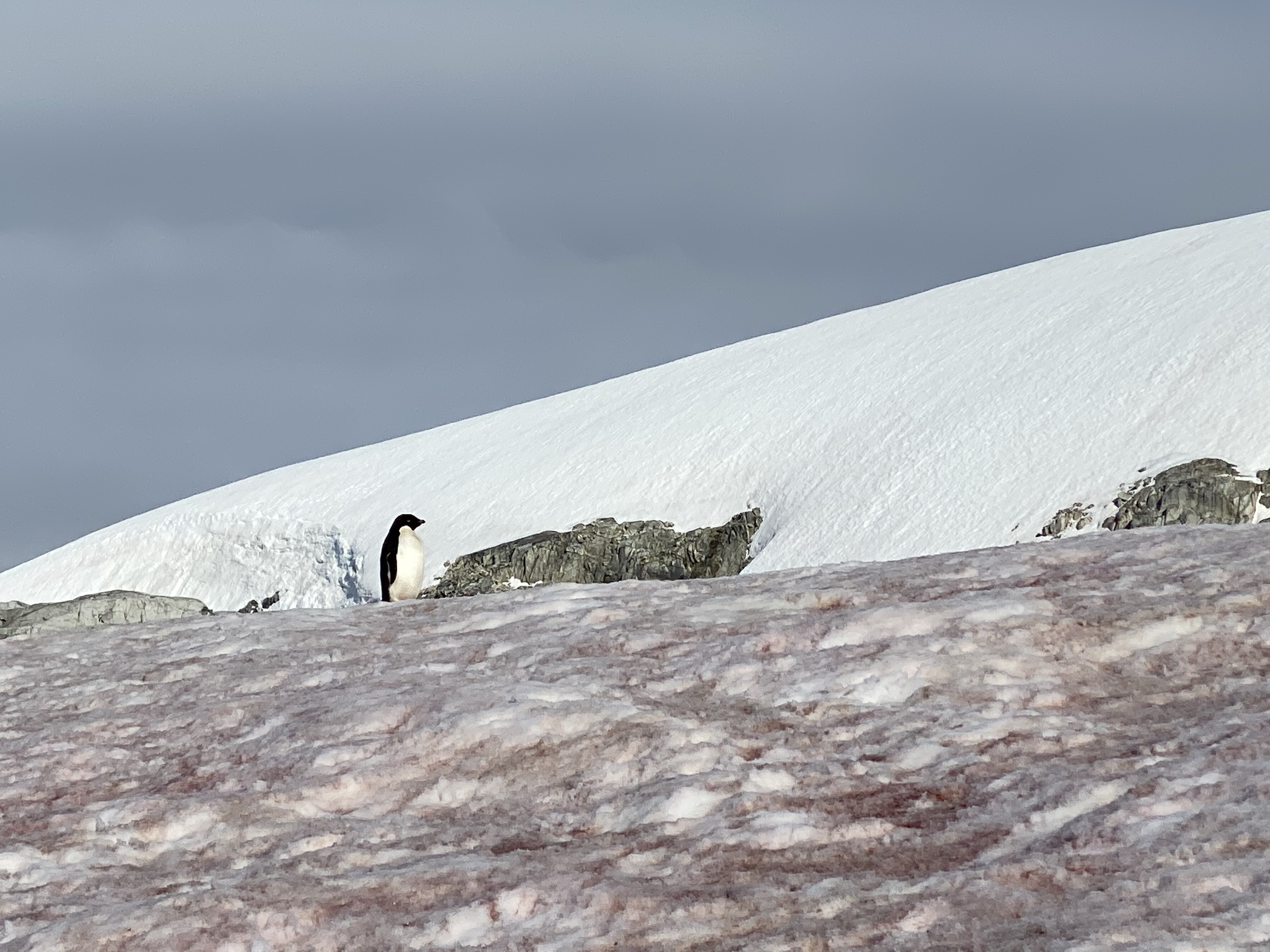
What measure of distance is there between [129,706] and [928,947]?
4.58m

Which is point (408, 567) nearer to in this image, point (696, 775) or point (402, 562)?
point (402, 562)

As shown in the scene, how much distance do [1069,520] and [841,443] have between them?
10.6 meters

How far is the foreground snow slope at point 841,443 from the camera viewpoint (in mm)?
38688

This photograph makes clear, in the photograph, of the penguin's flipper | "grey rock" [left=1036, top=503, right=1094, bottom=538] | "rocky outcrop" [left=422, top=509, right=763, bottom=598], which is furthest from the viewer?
"rocky outcrop" [left=422, top=509, right=763, bottom=598]

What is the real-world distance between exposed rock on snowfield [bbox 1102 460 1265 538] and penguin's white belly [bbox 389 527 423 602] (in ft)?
71.9

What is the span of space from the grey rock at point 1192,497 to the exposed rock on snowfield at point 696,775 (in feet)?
89.9

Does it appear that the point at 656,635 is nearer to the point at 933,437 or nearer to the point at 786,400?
the point at 933,437

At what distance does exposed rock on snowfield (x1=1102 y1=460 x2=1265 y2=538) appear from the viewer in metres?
33.8

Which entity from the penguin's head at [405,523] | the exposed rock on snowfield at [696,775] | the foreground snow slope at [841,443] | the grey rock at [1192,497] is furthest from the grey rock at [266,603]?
the exposed rock on snowfield at [696,775]

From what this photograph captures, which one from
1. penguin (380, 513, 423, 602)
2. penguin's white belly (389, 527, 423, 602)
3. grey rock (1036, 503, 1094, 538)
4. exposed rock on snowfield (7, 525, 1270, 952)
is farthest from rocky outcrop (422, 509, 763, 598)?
exposed rock on snowfield (7, 525, 1270, 952)

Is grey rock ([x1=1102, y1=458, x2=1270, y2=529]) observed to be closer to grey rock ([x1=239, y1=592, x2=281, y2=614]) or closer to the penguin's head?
the penguin's head

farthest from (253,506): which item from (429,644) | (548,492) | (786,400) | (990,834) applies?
(990,834)

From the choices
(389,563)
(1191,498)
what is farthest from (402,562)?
(1191,498)

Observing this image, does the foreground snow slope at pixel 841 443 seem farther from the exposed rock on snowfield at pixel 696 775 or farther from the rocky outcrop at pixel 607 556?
the exposed rock on snowfield at pixel 696 775
